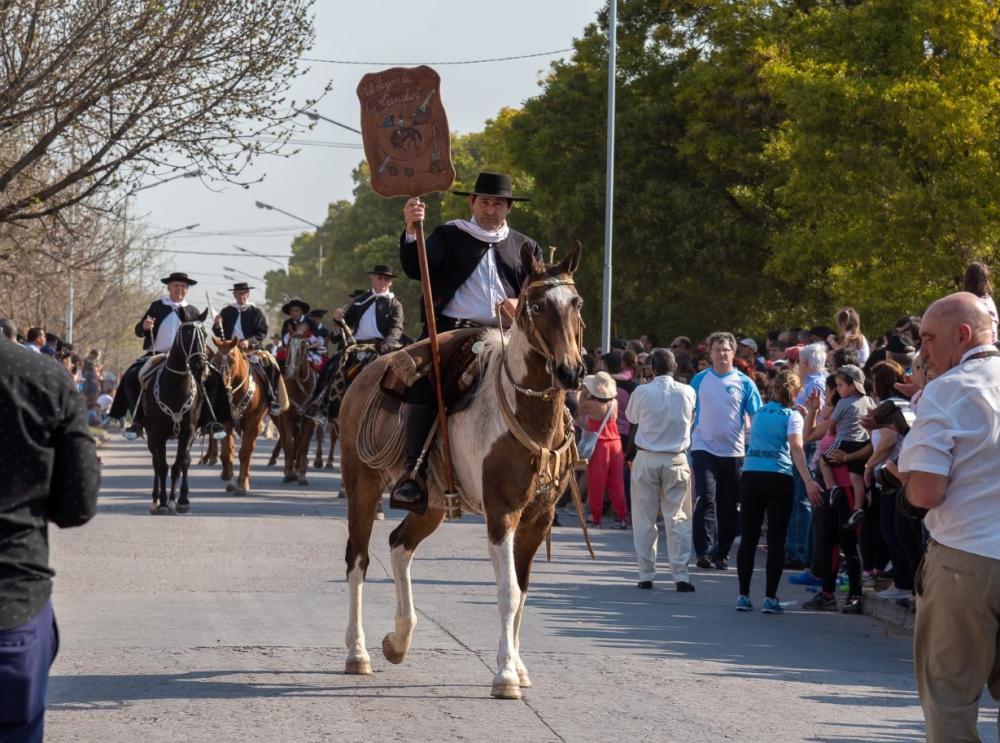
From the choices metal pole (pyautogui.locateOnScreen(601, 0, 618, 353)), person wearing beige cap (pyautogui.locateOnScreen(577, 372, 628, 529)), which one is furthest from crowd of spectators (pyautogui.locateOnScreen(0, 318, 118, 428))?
person wearing beige cap (pyautogui.locateOnScreen(577, 372, 628, 529))

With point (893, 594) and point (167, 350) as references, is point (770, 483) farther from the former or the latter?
point (167, 350)

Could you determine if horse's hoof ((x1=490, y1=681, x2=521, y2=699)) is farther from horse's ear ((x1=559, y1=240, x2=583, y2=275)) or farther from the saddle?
horse's ear ((x1=559, y1=240, x2=583, y2=275))

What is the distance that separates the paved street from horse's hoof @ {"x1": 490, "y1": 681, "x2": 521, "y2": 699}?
0.09 m

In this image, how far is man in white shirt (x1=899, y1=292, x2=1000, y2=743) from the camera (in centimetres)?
642

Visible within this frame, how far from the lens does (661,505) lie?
15633 mm

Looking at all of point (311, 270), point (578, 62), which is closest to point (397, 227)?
point (578, 62)

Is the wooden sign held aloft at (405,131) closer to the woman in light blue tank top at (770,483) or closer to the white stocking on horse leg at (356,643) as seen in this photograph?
the white stocking on horse leg at (356,643)

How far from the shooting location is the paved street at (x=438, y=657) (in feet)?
28.1

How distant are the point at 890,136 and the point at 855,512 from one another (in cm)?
1481

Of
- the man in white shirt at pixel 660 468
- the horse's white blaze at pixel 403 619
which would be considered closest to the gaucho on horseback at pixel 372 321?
the man in white shirt at pixel 660 468

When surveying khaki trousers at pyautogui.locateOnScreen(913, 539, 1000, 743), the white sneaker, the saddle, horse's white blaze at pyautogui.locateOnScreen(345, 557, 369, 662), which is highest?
the saddle

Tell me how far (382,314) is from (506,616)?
44.9ft

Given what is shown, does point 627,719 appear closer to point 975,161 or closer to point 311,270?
point 975,161

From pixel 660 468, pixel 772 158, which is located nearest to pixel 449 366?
pixel 660 468
